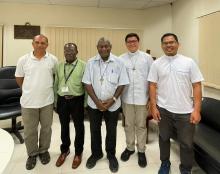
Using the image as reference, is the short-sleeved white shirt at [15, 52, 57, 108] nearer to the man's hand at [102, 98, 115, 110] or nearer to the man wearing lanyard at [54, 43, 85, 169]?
the man wearing lanyard at [54, 43, 85, 169]

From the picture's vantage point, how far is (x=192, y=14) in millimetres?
4180

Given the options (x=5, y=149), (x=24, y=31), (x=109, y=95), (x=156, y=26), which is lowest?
(x=5, y=149)

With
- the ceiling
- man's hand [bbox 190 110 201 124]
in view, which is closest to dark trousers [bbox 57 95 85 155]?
man's hand [bbox 190 110 201 124]

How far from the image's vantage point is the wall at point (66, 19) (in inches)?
197

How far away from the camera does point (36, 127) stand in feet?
8.54

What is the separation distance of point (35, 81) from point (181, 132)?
5.35 feet

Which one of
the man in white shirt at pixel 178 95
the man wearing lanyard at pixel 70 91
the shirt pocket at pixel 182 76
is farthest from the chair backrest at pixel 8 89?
the shirt pocket at pixel 182 76

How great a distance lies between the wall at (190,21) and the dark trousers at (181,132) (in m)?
1.73

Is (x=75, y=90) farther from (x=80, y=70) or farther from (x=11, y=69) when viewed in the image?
(x=11, y=69)

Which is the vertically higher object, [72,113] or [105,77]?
[105,77]

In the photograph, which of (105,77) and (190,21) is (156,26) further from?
(105,77)

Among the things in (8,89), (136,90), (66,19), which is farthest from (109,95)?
(66,19)

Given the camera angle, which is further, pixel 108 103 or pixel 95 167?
pixel 95 167

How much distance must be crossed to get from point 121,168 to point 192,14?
3183 mm
